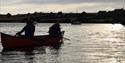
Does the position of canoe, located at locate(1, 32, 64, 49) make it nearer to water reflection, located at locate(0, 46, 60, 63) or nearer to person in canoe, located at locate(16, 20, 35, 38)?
person in canoe, located at locate(16, 20, 35, 38)

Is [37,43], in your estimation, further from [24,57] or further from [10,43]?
[24,57]

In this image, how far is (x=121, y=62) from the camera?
31.6 meters

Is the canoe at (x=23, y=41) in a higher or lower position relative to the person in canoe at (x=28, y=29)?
lower

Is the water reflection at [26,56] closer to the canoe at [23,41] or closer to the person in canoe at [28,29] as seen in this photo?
the canoe at [23,41]

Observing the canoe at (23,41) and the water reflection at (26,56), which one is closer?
the water reflection at (26,56)

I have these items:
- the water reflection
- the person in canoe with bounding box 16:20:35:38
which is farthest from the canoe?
the water reflection

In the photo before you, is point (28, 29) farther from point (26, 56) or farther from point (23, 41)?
point (26, 56)

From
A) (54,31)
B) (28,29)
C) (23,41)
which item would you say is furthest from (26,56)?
(54,31)

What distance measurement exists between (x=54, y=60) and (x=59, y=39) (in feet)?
54.2

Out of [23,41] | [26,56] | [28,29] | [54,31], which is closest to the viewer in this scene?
[26,56]

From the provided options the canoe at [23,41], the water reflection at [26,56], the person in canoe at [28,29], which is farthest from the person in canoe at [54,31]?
the person in canoe at [28,29]

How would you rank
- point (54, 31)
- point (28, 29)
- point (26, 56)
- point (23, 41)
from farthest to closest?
point (54, 31) → point (28, 29) → point (23, 41) → point (26, 56)

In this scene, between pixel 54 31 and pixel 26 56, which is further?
pixel 54 31

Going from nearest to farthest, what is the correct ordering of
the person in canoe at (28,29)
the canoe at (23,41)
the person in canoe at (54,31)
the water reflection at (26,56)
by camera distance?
the water reflection at (26,56), the canoe at (23,41), the person in canoe at (28,29), the person in canoe at (54,31)
